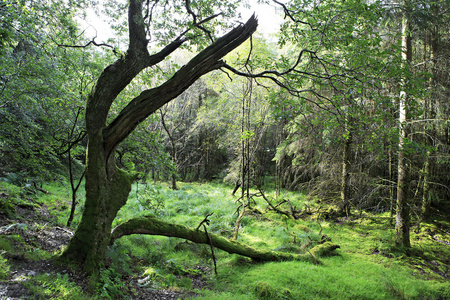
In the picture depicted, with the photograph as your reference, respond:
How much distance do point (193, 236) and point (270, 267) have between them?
6.11 feet

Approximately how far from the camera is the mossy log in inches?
191

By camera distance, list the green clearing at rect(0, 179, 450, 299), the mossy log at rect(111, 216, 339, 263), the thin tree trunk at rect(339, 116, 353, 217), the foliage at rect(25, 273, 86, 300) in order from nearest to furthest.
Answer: the foliage at rect(25, 273, 86, 300) → the green clearing at rect(0, 179, 450, 299) → the mossy log at rect(111, 216, 339, 263) → the thin tree trunk at rect(339, 116, 353, 217)

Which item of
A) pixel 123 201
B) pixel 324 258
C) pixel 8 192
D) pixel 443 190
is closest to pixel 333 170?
pixel 443 190

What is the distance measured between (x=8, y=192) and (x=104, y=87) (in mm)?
4409

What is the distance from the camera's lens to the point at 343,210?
1074 cm

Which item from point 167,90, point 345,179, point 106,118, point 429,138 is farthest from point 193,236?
point 429,138

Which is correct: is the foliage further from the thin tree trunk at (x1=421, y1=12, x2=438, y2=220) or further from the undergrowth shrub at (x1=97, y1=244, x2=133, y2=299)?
the thin tree trunk at (x1=421, y1=12, x2=438, y2=220)

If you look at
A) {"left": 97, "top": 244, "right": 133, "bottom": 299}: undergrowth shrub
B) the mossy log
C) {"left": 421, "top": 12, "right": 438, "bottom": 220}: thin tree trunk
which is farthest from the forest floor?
{"left": 421, "top": 12, "right": 438, "bottom": 220}: thin tree trunk

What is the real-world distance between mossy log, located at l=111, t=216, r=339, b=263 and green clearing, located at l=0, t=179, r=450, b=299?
10.8 inches

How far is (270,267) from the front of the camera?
555cm

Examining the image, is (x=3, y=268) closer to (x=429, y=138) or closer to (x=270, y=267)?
(x=270, y=267)

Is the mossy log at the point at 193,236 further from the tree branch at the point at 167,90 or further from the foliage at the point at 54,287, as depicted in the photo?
the tree branch at the point at 167,90

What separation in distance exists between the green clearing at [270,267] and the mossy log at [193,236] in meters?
0.27

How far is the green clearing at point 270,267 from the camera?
13.2 feet
